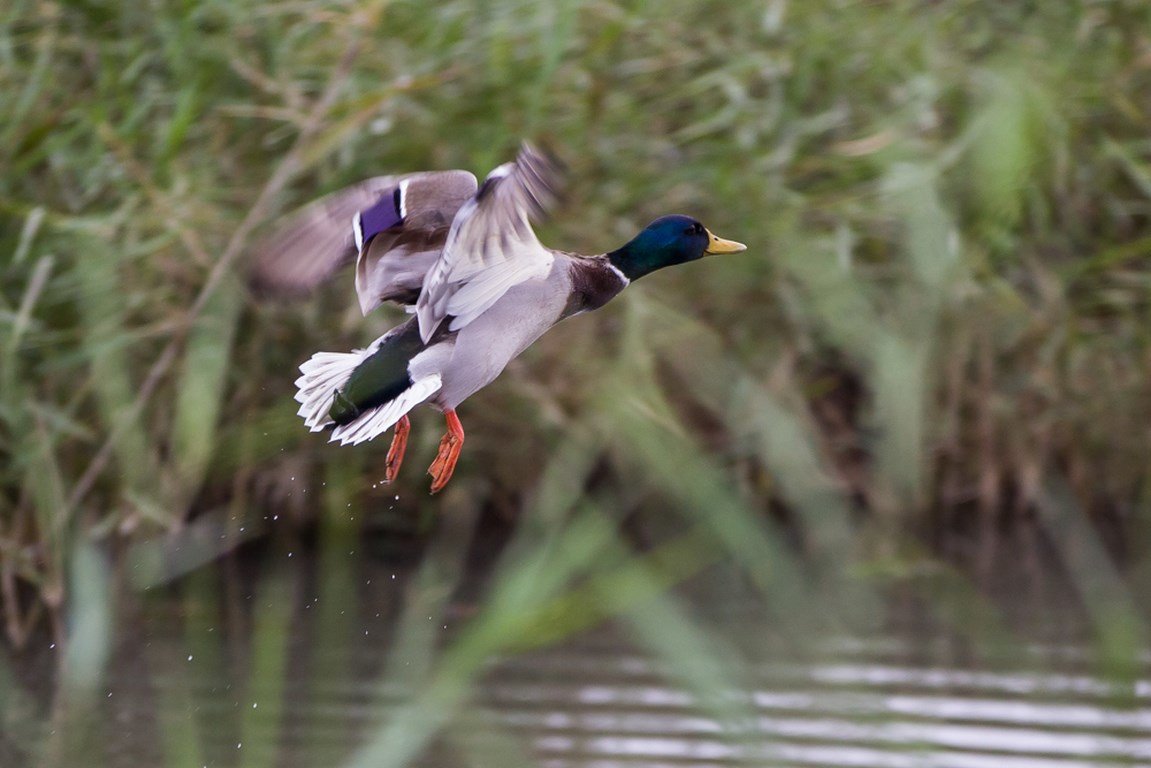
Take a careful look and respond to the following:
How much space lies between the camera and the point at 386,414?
7.09 ft

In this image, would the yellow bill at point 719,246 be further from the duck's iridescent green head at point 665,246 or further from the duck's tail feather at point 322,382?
the duck's tail feather at point 322,382

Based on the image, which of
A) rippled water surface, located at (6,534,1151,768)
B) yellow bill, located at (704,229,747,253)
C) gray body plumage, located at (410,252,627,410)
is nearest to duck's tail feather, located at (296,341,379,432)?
gray body plumage, located at (410,252,627,410)

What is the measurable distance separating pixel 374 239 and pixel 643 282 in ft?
5.34

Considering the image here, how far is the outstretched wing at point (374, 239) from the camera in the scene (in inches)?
88.2

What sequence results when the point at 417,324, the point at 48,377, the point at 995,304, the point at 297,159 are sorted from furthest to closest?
the point at 995,304 → the point at 48,377 → the point at 297,159 → the point at 417,324

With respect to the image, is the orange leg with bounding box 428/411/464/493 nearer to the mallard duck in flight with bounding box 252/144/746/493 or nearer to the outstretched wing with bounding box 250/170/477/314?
the mallard duck in flight with bounding box 252/144/746/493

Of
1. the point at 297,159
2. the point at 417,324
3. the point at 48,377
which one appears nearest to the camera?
the point at 417,324

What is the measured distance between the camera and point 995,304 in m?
4.14

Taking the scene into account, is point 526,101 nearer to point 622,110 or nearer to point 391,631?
point 622,110

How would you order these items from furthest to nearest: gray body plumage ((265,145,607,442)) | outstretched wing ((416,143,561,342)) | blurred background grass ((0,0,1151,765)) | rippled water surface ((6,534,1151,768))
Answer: blurred background grass ((0,0,1151,765))
rippled water surface ((6,534,1151,768))
gray body plumage ((265,145,607,442))
outstretched wing ((416,143,561,342))

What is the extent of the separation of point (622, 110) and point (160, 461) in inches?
52.4

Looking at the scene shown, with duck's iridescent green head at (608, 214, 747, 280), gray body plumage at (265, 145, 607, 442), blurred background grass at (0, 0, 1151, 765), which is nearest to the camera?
gray body plumage at (265, 145, 607, 442)

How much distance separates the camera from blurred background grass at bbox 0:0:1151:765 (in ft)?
12.2

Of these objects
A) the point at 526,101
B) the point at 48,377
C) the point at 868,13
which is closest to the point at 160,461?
the point at 48,377
